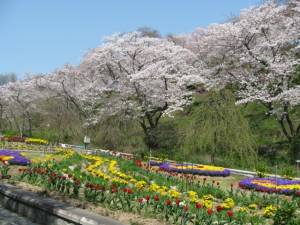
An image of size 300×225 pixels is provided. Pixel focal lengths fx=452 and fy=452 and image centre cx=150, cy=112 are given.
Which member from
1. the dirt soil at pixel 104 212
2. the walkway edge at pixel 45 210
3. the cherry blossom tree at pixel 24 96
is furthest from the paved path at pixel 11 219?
the cherry blossom tree at pixel 24 96

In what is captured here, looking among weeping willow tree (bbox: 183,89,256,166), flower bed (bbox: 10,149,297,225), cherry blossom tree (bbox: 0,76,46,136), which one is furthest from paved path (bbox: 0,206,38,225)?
cherry blossom tree (bbox: 0,76,46,136)

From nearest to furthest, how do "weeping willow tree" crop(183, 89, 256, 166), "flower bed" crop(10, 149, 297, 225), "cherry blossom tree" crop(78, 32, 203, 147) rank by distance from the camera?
"flower bed" crop(10, 149, 297, 225) → "weeping willow tree" crop(183, 89, 256, 166) → "cherry blossom tree" crop(78, 32, 203, 147)

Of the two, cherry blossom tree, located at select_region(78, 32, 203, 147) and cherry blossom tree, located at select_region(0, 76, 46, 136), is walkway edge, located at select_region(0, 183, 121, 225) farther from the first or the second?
cherry blossom tree, located at select_region(0, 76, 46, 136)

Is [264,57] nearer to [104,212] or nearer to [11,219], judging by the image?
[104,212]

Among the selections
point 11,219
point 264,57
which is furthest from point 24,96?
point 11,219

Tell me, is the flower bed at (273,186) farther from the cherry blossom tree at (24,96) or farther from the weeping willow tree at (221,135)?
the cherry blossom tree at (24,96)

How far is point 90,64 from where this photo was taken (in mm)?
39406

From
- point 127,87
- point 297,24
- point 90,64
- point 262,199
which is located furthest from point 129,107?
point 262,199

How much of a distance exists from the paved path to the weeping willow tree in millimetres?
11433

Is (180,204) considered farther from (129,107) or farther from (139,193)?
(129,107)

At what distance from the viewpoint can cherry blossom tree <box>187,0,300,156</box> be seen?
2533 cm

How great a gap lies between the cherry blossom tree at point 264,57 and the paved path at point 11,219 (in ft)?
57.8

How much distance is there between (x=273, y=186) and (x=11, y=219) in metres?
7.35

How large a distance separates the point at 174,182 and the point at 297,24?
56.7ft
